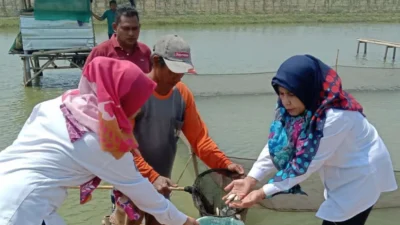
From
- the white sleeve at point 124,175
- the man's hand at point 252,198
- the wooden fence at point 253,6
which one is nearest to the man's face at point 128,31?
the man's hand at point 252,198

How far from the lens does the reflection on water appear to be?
4.48m

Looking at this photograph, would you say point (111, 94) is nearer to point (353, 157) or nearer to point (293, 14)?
point (353, 157)

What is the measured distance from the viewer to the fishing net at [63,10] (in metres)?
8.93

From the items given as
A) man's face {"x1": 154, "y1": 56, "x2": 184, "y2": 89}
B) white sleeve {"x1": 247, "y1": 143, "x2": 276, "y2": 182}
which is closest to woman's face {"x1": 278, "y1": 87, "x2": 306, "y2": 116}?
white sleeve {"x1": 247, "y1": 143, "x2": 276, "y2": 182}

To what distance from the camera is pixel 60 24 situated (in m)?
9.12

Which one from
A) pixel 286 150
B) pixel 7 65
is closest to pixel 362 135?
pixel 286 150

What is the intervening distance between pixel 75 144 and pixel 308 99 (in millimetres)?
999

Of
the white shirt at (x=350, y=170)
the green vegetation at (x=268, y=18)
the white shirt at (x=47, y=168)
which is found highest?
the white shirt at (x=47, y=168)

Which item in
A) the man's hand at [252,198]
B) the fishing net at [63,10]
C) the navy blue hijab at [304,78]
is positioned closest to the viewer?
the navy blue hijab at [304,78]

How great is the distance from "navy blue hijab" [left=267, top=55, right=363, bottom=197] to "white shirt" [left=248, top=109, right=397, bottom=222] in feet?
0.11

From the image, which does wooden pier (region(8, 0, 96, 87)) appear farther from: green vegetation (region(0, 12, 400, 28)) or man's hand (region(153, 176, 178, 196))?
green vegetation (region(0, 12, 400, 28))

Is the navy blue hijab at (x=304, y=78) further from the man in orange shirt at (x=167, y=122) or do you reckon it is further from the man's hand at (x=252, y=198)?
the man in orange shirt at (x=167, y=122)

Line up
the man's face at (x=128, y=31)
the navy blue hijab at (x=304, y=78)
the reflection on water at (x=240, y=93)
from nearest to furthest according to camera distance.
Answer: the navy blue hijab at (x=304, y=78) < the man's face at (x=128, y=31) < the reflection on water at (x=240, y=93)

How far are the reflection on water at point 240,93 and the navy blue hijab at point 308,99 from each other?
6.43 feet
